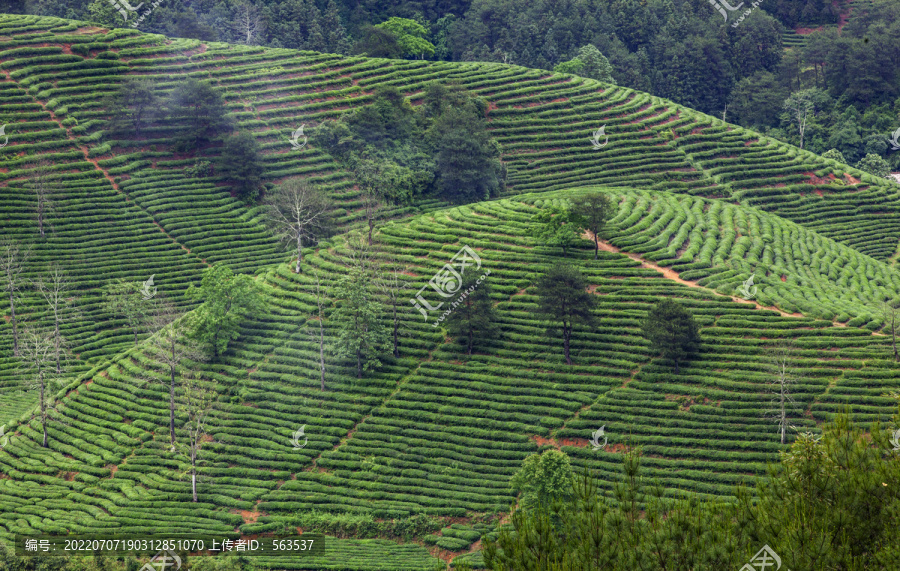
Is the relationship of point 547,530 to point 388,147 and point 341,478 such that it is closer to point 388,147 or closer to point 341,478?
point 341,478

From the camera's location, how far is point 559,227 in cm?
5191

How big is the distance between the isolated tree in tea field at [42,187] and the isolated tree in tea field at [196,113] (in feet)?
33.4

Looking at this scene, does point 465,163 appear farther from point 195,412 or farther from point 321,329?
point 195,412

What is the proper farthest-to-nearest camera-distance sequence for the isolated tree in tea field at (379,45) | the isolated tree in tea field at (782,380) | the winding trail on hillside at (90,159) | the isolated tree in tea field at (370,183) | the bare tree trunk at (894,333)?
the isolated tree in tea field at (379,45) → the isolated tree in tea field at (370,183) → the winding trail on hillside at (90,159) → the bare tree trunk at (894,333) → the isolated tree in tea field at (782,380)

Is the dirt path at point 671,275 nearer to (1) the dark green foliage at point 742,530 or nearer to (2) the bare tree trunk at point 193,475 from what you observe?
(1) the dark green foliage at point 742,530

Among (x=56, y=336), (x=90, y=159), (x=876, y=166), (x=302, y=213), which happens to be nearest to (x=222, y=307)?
(x=302, y=213)

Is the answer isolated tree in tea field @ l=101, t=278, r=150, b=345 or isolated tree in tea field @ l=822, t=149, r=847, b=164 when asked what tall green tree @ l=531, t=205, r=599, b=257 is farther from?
isolated tree in tea field @ l=822, t=149, r=847, b=164

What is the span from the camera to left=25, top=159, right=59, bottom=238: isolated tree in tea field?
6216 cm

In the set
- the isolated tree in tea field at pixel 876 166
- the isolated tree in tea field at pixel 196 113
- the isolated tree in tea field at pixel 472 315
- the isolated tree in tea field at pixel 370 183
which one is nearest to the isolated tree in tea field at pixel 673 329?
the isolated tree in tea field at pixel 472 315

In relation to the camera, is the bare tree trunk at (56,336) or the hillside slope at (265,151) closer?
the bare tree trunk at (56,336)

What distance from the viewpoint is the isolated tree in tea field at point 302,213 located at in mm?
56062

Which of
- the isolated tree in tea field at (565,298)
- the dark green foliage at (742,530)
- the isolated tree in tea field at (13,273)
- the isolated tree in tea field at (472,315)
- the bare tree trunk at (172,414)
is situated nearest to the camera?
the dark green foliage at (742,530)

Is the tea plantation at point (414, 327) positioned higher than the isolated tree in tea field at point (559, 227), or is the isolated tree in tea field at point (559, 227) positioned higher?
the isolated tree in tea field at point (559, 227)

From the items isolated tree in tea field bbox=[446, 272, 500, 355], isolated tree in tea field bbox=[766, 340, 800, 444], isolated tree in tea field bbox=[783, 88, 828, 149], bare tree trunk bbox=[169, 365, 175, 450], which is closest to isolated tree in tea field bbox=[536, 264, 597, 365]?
isolated tree in tea field bbox=[446, 272, 500, 355]
